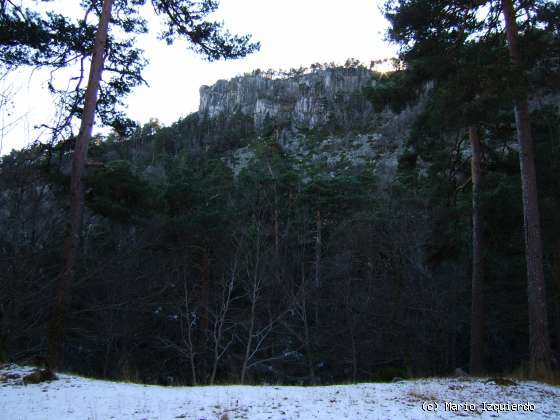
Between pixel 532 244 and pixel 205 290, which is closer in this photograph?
pixel 532 244

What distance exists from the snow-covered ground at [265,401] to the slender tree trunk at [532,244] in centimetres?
117

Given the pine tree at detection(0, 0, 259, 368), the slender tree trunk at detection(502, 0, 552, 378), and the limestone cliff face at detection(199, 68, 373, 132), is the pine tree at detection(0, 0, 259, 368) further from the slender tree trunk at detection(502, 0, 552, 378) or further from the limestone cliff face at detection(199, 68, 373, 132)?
the limestone cliff face at detection(199, 68, 373, 132)

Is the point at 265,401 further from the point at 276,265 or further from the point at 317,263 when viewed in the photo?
the point at 317,263

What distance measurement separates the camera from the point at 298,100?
3713 inches

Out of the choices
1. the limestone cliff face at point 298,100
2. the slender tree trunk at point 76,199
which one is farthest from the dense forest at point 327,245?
the limestone cliff face at point 298,100

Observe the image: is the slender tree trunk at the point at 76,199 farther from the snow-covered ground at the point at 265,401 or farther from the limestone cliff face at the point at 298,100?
the limestone cliff face at the point at 298,100

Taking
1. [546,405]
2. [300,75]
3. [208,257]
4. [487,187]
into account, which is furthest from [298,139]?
[546,405]

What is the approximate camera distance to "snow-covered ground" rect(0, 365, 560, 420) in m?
4.23

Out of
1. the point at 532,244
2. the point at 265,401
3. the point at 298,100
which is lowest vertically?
the point at 265,401

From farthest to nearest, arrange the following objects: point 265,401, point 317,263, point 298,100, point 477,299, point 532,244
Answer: point 298,100 < point 317,263 < point 477,299 < point 532,244 < point 265,401

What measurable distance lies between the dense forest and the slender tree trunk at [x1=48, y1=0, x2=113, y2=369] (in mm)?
45

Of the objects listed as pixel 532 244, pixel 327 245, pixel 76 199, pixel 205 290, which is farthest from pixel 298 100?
pixel 76 199

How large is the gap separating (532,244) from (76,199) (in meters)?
7.75

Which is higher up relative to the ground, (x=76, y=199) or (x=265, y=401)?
(x=76, y=199)
